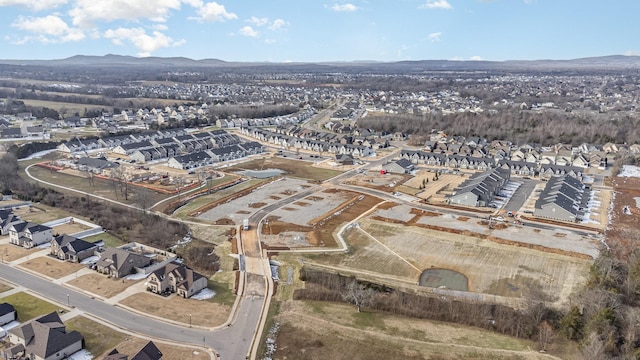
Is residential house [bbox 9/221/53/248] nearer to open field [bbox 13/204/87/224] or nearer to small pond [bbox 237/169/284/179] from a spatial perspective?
open field [bbox 13/204/87/224]

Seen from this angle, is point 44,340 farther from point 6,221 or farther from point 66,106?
point 66,106

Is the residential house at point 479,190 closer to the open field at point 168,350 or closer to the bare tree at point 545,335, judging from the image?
the bare tree at point 545,335

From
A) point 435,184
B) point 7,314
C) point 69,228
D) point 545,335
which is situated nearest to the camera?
point 545,335

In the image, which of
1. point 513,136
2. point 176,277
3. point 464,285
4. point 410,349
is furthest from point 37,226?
point 513,136

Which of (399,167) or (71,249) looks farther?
(399,167)

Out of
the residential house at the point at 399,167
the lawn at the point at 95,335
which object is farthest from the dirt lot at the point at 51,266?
the residential house at the point at 399,167

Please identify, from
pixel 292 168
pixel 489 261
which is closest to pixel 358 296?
pixel 489 261

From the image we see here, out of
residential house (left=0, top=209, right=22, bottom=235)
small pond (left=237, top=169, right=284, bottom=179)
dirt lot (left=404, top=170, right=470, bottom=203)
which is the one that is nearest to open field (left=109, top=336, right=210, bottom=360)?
residential house (left=0, top=209, right=22, bottom=235)
